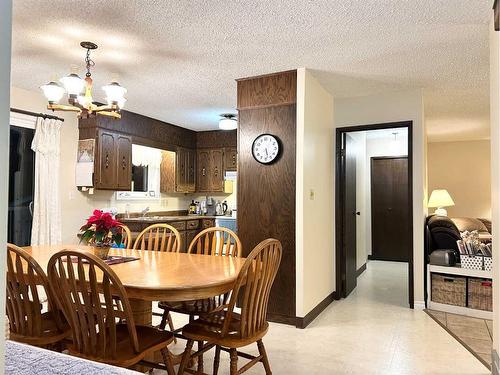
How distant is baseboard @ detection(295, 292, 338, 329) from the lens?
11.5 ft

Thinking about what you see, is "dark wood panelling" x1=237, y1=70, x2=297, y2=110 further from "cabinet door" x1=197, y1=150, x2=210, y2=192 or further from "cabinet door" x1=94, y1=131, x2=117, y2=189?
"cabinet door" x1=197, y1=150, x2=210, y2=192

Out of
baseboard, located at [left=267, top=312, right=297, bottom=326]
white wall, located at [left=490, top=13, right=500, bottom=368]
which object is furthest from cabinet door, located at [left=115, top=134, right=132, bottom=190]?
white wall, located at [left=490, top=13, right=500, bottom=368]

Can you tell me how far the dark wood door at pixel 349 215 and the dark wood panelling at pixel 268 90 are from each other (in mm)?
1404

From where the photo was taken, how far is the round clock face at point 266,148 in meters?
3.72

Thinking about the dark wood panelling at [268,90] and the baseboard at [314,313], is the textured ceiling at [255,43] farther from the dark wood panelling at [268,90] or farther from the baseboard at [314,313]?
the baseboard at [314,313]

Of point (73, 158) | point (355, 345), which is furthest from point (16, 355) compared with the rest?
point (73, 158)

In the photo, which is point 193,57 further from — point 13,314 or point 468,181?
point 468,181

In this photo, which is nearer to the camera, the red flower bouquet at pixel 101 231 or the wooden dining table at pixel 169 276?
the wooden dining table at pixel 169 276

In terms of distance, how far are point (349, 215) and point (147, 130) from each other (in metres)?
3.15

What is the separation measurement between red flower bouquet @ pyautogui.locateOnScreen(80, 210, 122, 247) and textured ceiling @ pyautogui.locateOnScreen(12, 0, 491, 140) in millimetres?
1359

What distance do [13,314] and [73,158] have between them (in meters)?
3.05

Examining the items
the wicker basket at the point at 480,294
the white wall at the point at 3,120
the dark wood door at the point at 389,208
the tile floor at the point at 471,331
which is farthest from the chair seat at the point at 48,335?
the dark wood door at the point at 389,208

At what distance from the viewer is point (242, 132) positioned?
393cm

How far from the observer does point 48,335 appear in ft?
6.95
